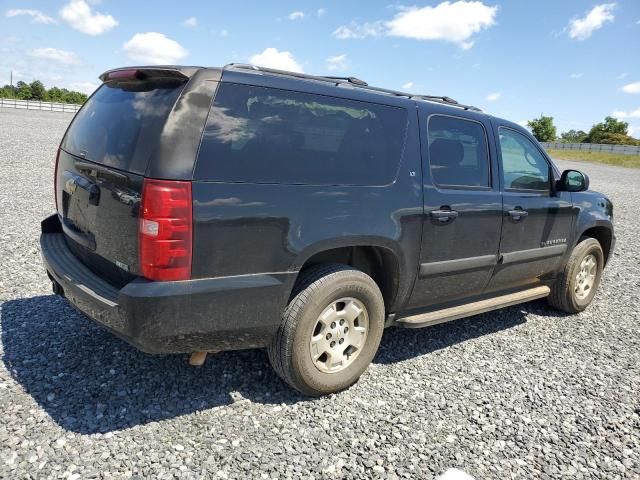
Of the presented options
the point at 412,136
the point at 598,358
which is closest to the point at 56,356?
the point at 412,136

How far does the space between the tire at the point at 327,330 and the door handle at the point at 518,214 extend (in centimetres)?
153

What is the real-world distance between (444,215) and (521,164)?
135cm

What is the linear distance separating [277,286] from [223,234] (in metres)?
0.45

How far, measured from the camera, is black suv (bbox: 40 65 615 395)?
2488 mm

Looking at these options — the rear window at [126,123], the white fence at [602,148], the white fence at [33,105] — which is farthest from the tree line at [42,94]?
the rear window at [126,123]

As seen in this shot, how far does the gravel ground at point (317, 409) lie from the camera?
2535mm

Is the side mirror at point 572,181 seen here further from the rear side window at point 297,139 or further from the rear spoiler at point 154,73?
the rear spoiler at point 154,73

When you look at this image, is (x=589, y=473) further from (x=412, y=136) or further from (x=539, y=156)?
(x=539, y=156)

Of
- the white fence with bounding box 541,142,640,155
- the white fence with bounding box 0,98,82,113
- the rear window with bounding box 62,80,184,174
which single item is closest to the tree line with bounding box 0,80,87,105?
the white fence with bounding box 0,98,82,113

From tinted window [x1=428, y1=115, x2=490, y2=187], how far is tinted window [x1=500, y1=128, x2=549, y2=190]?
286mm

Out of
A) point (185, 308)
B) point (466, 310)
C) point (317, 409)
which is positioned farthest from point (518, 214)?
point (185, 308)

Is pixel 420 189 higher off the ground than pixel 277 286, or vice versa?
pixel 420 189

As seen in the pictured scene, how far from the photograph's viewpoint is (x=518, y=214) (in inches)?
163

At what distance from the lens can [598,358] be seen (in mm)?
4105
